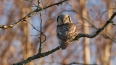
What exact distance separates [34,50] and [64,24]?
10.2 m

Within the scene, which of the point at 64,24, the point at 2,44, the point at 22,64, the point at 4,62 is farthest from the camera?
the point at 4,62

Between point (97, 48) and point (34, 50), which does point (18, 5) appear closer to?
point (34, 50)

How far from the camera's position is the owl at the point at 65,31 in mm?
7034

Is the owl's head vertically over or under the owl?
over

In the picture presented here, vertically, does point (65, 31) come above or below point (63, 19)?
below

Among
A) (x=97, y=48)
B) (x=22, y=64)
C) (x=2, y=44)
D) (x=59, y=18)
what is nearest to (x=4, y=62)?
(x=2, y=44)

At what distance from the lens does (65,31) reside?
293 inches

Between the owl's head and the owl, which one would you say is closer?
the owl

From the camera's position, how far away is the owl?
7.03 meters

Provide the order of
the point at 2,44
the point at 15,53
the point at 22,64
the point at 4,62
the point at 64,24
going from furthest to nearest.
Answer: the point at 15,53, the point at 4,62, the point at 2,44, the point at 64,24, the point at 22,64

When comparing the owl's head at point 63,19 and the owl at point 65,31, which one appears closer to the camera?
the owl at point 65,31

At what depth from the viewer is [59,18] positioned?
8.23 m

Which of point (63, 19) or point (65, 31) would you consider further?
point (63, 19)

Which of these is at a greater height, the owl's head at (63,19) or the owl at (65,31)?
the owl's head at (63,19)
